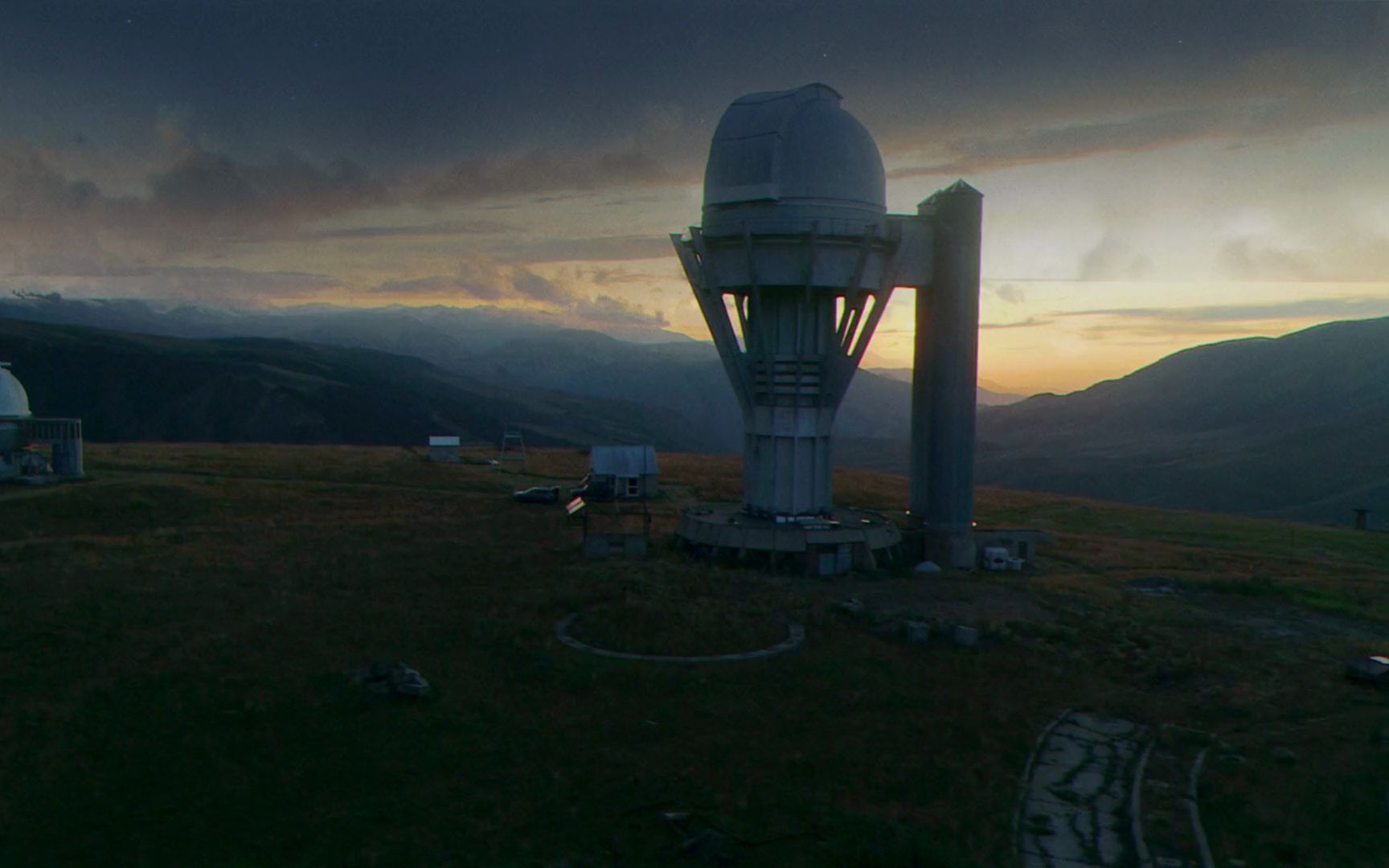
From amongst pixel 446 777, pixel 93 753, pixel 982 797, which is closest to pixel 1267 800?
pixel 982 797

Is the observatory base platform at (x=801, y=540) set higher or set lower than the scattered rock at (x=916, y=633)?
higher

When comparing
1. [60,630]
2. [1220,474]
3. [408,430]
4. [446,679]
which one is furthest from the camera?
[408,430]

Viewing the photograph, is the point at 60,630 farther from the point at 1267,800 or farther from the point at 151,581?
the point at 1267,800

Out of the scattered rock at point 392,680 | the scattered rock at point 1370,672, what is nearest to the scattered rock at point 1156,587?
the scattered rock at point 1370,672

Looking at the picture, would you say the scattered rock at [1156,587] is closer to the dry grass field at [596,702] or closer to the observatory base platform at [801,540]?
the dry grass field at [596,702]

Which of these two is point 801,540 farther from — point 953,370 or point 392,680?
point 392,680

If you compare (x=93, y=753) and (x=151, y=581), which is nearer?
(x=93, y=753)
